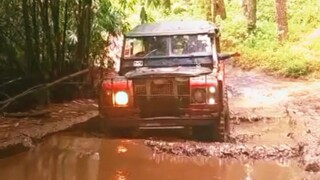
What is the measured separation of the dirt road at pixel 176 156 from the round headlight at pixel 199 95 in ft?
1.81

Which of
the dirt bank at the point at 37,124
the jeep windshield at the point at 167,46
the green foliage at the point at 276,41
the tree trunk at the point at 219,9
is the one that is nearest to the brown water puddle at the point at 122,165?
the dirt bank at the point at 37,124

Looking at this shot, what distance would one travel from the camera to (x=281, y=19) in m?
16.6

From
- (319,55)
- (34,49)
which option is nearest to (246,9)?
(319,55)

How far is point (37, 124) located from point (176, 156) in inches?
100

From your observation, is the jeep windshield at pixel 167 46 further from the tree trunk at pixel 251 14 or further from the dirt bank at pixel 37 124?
the tree trunk at pixel 251 14

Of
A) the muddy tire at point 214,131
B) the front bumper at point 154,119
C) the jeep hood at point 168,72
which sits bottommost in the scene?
the muddy tire at point 214,131

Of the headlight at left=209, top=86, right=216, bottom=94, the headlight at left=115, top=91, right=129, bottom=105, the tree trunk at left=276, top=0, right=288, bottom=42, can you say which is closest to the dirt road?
the headlight at left=115, top=91, right=129, bottom=105

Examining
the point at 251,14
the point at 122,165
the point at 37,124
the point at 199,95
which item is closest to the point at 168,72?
the point at 199,95

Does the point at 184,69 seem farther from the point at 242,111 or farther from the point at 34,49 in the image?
the point at 34,49

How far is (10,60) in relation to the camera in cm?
939

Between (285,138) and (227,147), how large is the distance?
49.3 inches

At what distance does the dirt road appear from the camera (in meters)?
5.50

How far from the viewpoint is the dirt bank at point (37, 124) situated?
653 centimetres

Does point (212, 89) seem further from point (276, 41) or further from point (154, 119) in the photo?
point (276, 41)
